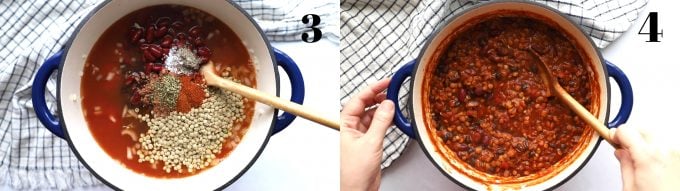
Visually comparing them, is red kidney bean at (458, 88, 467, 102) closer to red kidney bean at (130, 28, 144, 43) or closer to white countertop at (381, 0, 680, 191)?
white countertop at (381, 0, 680, 191)

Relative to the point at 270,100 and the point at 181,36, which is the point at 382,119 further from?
the point at 181,36

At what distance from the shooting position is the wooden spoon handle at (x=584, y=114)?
101 centimetres

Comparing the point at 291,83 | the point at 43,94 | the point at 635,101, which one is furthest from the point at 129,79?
the point at 635,101

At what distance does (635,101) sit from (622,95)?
0.41 ft

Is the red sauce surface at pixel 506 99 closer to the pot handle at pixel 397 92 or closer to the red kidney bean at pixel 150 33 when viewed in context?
the pot handle at pixel 397 92

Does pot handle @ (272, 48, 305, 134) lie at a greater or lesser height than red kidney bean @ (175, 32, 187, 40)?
lesser

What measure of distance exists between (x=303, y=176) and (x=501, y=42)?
1.18 ft

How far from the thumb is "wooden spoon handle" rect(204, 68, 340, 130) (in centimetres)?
6

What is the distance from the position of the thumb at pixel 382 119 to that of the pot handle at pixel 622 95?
30 cm

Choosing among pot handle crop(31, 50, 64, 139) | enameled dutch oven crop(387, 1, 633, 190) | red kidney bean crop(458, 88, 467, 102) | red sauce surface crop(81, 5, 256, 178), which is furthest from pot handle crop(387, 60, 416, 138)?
pot handle crop(31, 50, 64, 139)

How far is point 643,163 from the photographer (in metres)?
0.99

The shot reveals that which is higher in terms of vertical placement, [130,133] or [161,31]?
[161,31]

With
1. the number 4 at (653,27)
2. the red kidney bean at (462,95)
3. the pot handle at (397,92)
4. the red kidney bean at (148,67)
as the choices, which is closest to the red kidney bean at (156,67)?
the red kidney bean at (148,67)

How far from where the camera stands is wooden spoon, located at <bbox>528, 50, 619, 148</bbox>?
39.7 inches
